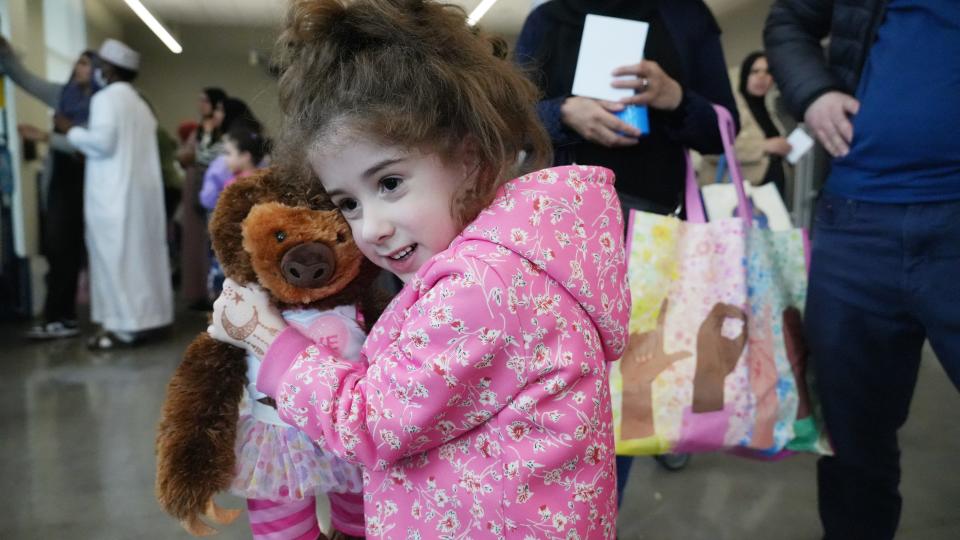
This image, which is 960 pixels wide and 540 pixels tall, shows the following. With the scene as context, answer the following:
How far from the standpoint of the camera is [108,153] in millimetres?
3268

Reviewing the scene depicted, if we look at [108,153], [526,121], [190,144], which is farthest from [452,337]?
[190,144]

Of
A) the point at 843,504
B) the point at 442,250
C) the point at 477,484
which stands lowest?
the point at 843,504

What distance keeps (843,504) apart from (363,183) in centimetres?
110

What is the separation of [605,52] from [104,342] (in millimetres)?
3198

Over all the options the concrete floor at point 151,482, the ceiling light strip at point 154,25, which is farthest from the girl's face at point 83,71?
the ceiling light strip at point 154,25

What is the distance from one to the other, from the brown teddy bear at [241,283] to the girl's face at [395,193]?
0.10m

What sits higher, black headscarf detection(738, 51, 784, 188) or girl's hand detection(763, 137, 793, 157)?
black headscarf detection(738, 51, 784, 188)

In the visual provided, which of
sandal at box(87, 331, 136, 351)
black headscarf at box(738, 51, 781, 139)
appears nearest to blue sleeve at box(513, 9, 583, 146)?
black headscarf at box(738, 51, 781, 139)

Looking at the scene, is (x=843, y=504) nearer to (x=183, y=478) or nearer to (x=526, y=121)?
(x=526, y=121)

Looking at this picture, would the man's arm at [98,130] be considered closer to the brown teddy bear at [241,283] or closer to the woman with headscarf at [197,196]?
the woman with headscarf at [197,196]

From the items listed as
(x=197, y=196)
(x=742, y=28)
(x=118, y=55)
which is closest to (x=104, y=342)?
(x=197, y=196)

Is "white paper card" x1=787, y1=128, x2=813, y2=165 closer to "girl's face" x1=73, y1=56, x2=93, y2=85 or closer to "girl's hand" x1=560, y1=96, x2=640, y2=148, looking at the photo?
"girl's hand" x1=560, y1=96, x2=640, y2=148

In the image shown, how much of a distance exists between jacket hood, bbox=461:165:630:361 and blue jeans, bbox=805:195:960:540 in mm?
538

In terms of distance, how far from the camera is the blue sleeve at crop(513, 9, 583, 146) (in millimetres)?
1183
